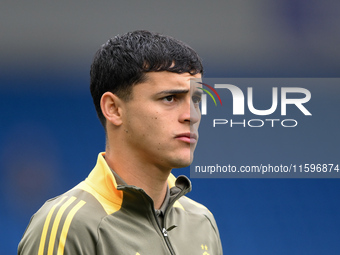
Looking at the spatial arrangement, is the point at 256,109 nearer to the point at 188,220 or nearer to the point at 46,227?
the point at 188,220

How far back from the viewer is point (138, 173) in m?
2.62

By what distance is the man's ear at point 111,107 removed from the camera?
2.61m

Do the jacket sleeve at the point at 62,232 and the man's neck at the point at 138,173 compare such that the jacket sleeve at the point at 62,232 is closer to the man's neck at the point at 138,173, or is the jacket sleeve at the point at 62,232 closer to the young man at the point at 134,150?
the young man at the point at 134,150

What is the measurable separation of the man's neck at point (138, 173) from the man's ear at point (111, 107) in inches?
6.4

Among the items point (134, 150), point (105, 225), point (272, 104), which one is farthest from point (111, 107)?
point (272, 104)

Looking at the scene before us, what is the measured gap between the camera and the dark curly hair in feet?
8.46

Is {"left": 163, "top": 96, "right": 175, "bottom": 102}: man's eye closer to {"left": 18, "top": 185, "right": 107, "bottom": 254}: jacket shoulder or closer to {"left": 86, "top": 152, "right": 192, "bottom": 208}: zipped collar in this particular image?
{"left": 86, "top": 152, "right": 192, "bottom": 208}: zipped collar

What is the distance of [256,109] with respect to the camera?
518cm

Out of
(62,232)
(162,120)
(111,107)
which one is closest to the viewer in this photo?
(62,232)

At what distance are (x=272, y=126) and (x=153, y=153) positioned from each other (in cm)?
279

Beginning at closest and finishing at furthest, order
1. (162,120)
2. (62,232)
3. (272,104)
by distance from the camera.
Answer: (62,232), (162,120), (272,104)

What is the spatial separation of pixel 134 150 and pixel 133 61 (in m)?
0.40

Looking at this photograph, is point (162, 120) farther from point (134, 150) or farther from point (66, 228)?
point (66, 228)

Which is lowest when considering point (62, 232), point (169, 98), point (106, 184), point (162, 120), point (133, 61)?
point (62, 232)
